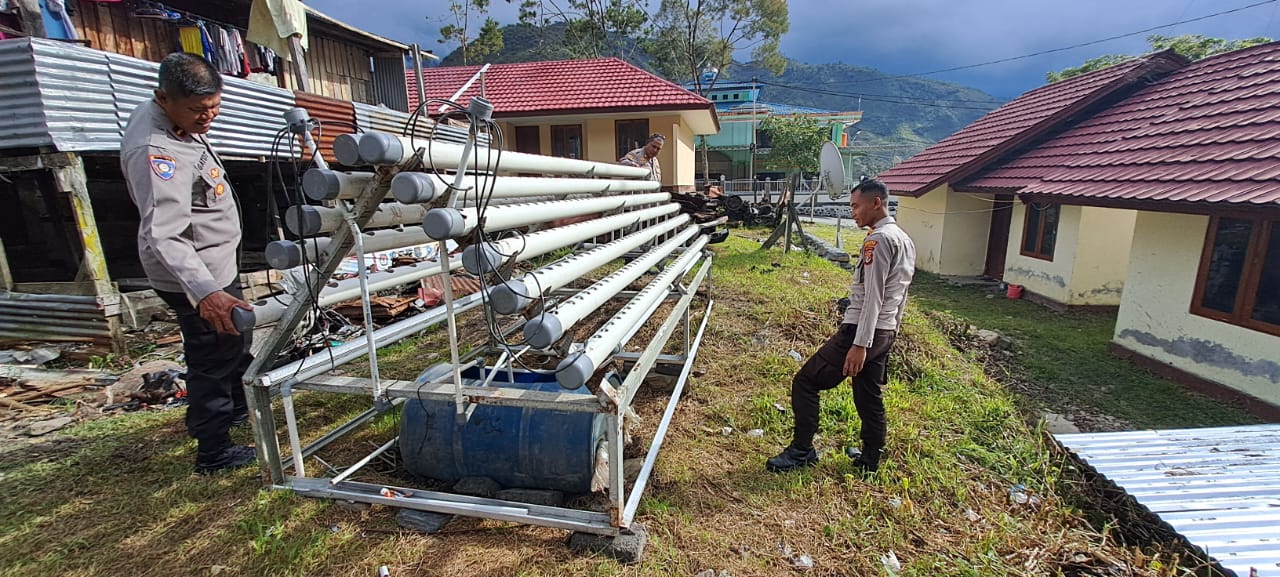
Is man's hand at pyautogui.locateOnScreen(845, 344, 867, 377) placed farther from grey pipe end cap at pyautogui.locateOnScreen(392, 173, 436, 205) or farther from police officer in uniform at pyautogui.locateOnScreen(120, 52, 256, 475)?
police officer in uniform at pyautogui.locateOnScreen(120, 52, 256, 475)

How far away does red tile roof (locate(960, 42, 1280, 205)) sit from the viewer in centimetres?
552

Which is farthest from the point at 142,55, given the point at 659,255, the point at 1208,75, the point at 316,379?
the point at 1208,75

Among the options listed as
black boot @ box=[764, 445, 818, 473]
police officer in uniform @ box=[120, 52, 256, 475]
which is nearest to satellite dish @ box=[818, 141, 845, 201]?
black boot @ box=[764, 445, 818, 473]

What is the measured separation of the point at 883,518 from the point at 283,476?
3.18m

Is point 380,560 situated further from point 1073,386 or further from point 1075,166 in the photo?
point 1075,166

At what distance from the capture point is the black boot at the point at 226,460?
2939 millimetres

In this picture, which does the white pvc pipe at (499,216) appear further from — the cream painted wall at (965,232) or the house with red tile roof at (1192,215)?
the cream painted wall at (965,232)

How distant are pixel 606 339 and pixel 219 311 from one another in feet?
5.82

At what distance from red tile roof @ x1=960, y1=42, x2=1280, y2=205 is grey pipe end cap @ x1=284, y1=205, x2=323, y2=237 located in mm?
7316

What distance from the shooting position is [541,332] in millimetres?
1951

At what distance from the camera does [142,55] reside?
696cm

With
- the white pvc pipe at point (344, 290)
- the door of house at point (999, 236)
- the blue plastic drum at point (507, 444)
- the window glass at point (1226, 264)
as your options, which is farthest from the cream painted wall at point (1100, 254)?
the white pvc pipe at point (344, 290)

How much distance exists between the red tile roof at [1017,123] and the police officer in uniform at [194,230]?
973 cm

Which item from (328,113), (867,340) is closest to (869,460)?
(867,340)
